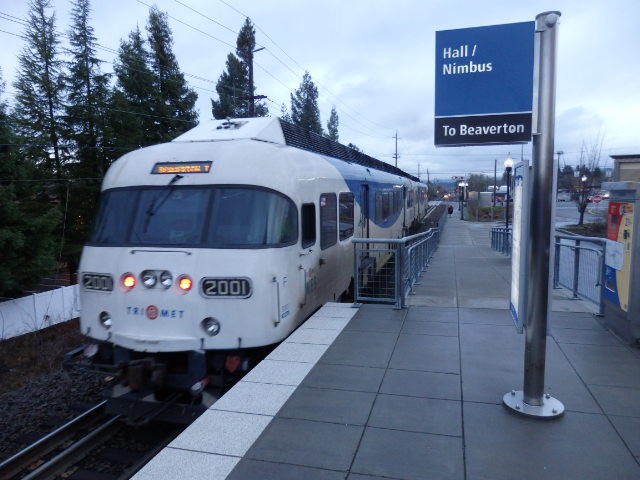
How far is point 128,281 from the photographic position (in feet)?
18.0

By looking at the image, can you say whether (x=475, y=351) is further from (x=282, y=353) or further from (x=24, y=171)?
(x=24, y=171)

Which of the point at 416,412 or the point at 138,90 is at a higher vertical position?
the point at 138,90

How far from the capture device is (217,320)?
522 centimetres

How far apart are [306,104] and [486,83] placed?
56.4m

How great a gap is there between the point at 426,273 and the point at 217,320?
745 centimetres

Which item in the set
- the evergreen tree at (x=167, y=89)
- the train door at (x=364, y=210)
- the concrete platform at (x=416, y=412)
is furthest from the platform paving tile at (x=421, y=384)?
the evergreen tree at (x=167, y=89)

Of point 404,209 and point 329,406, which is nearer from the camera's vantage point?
point 329,406

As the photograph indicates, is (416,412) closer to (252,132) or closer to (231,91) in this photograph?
(252,132)

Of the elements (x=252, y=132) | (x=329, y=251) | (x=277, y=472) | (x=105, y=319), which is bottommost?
(x=277, y=472)

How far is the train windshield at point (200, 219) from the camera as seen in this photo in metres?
5.56

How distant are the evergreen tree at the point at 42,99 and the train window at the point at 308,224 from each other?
2106 cm

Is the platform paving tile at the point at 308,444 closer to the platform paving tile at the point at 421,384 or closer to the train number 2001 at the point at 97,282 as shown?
the platform paving tile at the point at 421,384

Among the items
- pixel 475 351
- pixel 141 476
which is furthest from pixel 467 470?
pixel 475 351

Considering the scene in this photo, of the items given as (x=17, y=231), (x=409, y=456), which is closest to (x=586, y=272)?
(x=409, y=456)
